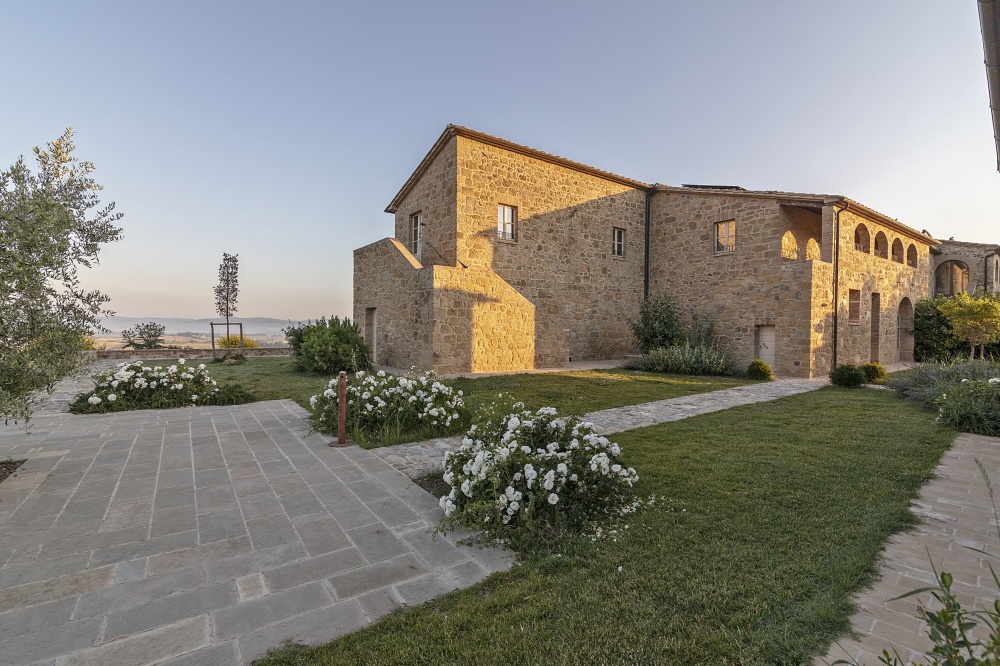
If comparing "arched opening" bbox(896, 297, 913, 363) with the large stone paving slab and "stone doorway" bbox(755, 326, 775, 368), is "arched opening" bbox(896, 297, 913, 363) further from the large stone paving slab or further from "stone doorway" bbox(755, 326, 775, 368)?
the large stone paving slab

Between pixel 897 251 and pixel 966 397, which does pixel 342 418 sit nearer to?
pixel 966 397

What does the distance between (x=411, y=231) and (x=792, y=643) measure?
15.1 metres

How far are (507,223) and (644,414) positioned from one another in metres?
8.85

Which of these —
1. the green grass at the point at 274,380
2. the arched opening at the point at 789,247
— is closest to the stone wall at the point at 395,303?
the green grass at the point at 274,380

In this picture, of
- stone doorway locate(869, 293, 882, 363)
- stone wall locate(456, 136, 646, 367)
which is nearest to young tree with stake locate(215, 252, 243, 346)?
stone wall locate(456, 136, 646, 367)

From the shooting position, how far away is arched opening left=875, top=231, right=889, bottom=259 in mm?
16047

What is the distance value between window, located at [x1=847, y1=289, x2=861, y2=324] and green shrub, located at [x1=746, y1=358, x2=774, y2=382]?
15.2 ft

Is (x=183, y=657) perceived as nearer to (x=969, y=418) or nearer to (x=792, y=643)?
(x=792, y=643)

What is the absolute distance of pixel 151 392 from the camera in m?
7.59

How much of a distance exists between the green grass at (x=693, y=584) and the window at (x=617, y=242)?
42.1 ft

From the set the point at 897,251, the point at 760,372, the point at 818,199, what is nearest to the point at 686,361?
the point at 760,372

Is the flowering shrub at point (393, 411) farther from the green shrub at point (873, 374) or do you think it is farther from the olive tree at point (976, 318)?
the olive tree at point (976, 318)

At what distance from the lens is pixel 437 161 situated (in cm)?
1389

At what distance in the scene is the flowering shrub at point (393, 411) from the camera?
572cm
